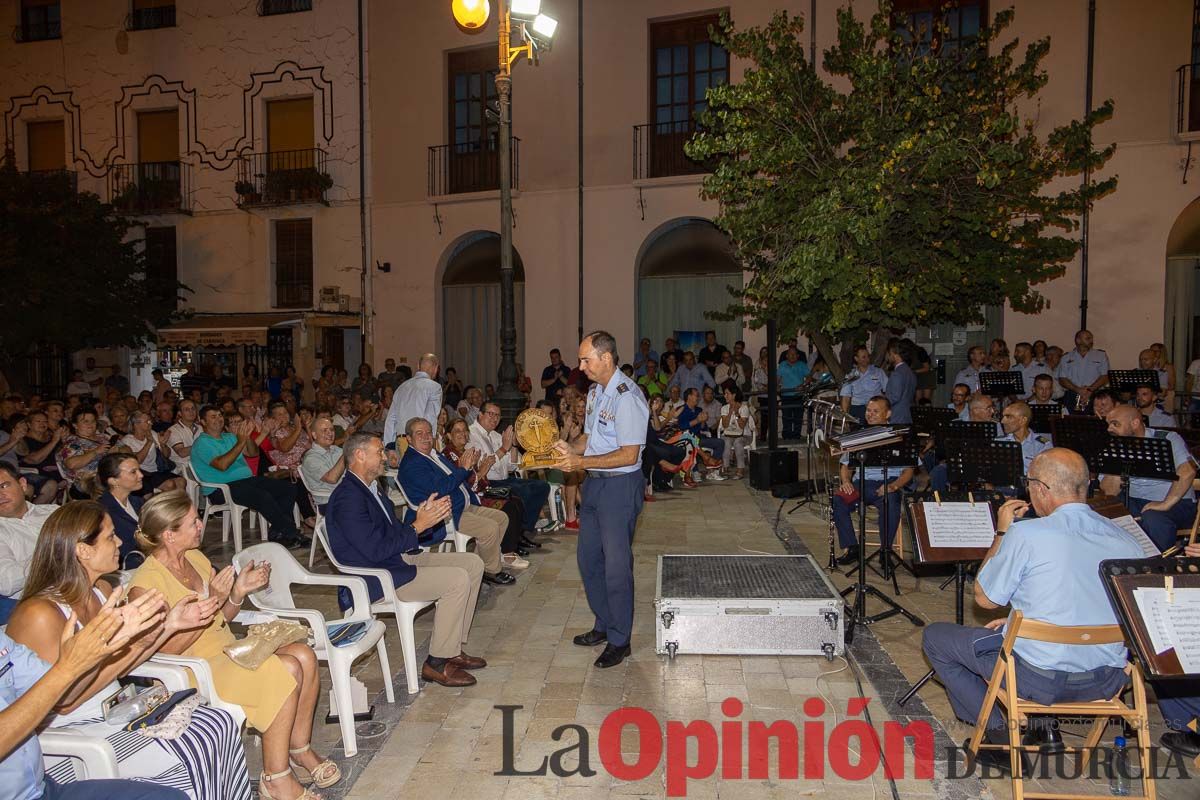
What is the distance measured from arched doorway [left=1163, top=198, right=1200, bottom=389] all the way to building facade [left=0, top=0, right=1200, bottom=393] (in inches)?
1.4

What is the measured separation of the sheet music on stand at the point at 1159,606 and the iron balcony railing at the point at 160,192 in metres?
20.4

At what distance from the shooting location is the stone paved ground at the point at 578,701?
352cm

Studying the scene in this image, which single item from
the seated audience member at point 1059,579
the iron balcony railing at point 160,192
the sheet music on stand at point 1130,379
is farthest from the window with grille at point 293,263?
the seated audience member at point 1059,579

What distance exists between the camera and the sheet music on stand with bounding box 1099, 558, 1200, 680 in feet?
9.35

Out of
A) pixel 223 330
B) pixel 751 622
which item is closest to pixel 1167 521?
pixel 751 622

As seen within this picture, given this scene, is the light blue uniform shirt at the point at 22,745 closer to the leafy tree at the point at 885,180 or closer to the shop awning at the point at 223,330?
the leafy tree at the point at 885,180

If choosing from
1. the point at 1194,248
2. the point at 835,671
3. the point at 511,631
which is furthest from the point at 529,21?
the point at 1194,248

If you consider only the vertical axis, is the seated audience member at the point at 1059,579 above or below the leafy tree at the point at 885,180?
below

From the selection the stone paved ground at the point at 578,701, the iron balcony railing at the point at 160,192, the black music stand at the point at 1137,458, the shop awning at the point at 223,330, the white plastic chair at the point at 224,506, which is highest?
the iron balcony railing at the point at 160,192

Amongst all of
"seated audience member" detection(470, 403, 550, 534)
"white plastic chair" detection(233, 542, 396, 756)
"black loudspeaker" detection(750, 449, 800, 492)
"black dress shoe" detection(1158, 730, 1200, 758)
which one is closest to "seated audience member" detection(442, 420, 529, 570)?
"seated audience member" detection(470, 403, 550, 534)

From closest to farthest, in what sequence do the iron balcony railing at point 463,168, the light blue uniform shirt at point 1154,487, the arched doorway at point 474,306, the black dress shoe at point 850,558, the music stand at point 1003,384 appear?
1. the light blue uniform shirt at point 1154,487
2. the black dress shoe at point 850,558
3. the music stand at point 1003,384
4. the iron balcony railing at point 463,168
5. the arched doorway at point 474,306

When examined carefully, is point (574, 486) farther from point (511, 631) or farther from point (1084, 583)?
point (1084, 583)

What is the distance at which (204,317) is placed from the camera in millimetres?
18672

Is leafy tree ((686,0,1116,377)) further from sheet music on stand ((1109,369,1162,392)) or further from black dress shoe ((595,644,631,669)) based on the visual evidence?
black dress shoe ((595,644,631,669))
